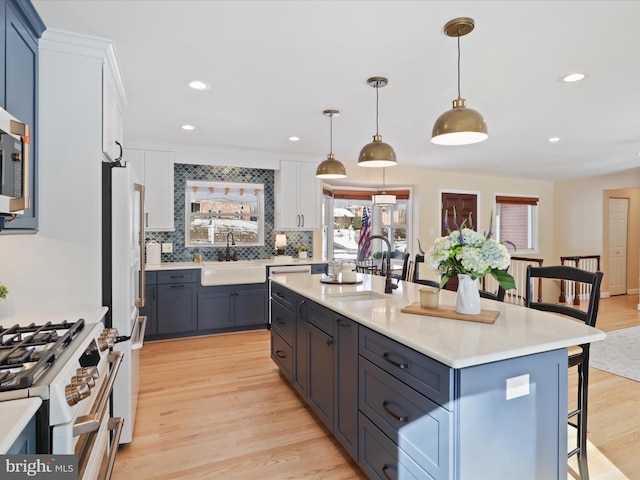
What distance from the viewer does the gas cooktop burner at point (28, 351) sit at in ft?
3.55

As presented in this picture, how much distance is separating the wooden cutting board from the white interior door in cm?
785

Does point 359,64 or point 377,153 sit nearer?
point 359,64

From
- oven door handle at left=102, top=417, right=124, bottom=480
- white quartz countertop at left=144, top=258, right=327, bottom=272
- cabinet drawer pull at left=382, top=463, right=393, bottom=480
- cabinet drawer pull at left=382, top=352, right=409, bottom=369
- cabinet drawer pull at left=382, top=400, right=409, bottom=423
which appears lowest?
cabinet drawer pull at left=382, top=463, right=393, bottom=480

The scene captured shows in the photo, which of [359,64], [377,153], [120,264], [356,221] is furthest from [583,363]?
[356,221]

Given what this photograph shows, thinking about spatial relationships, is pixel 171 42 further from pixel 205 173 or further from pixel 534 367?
pixel 205 173

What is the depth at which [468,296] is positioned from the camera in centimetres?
192

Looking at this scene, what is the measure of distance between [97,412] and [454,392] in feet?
4.27

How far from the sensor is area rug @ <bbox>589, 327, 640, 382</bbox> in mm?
3600

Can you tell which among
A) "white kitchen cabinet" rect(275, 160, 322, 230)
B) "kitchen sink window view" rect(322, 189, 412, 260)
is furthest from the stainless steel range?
"kitchen sink window view" rect(322, 189, 412, 260)

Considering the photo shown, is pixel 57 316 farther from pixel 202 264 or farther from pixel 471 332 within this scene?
pixel 202 264

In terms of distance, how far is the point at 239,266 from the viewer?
4.92 meters

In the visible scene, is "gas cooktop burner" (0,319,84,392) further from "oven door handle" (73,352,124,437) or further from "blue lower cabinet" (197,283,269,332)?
"blue lower cabinet" (197,283,269,332)

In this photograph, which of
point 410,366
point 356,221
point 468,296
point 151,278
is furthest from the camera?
point 356,221

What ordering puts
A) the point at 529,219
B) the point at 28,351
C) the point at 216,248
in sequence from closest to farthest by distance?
the point at 28,351 < the point at 216,248 < the point at 529,219
